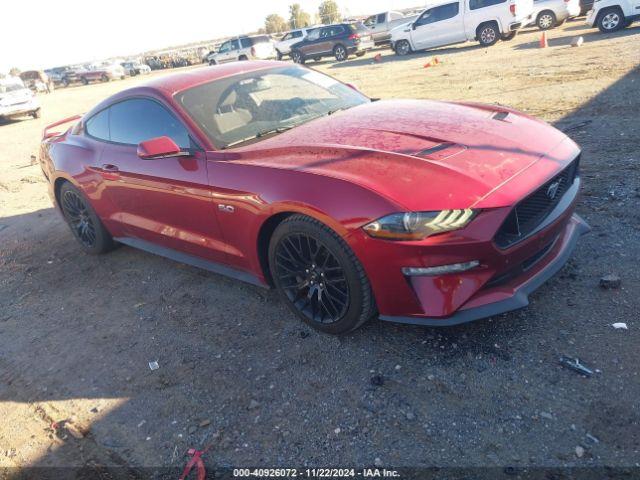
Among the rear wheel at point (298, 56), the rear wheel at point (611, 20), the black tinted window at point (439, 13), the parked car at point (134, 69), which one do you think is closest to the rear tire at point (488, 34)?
the black tinted window at point (439, 13)

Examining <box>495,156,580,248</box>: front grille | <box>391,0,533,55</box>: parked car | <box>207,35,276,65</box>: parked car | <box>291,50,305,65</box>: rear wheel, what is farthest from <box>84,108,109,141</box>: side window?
<box>207,35,276,65</box>: parked car

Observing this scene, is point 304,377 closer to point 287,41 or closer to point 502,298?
point 502,298

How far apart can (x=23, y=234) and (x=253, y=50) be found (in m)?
24.6

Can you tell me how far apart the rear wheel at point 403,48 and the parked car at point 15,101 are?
571 inches

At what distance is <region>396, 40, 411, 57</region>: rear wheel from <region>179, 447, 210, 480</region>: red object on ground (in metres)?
20.0

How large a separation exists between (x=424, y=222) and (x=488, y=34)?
1779cm

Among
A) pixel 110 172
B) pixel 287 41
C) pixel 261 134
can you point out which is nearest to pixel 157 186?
pixel 110 172

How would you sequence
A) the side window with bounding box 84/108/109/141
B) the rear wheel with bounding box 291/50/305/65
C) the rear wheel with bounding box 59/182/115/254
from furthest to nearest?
the rear wheel with bounding box 291/50/305/65
the rear wheel with bounding box 59/182/115/254
the side window with bounding box 84/108/109/141

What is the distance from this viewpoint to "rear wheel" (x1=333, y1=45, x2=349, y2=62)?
2280 centimetres

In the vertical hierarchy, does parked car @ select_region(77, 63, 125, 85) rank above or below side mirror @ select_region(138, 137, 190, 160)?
above

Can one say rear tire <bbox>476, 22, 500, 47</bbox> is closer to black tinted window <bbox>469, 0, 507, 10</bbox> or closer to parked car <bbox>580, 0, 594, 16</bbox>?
black tinted window <bbox>469, 0, 507, 10</bbox>

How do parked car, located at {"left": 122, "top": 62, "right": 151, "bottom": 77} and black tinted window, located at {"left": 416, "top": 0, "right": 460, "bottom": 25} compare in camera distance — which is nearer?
black tinted window, located at {"left": 416, "top": 0, "right": 460, "bottom": 25}

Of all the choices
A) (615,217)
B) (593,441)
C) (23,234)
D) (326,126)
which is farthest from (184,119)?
(23,234)

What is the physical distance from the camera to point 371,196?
263cm
